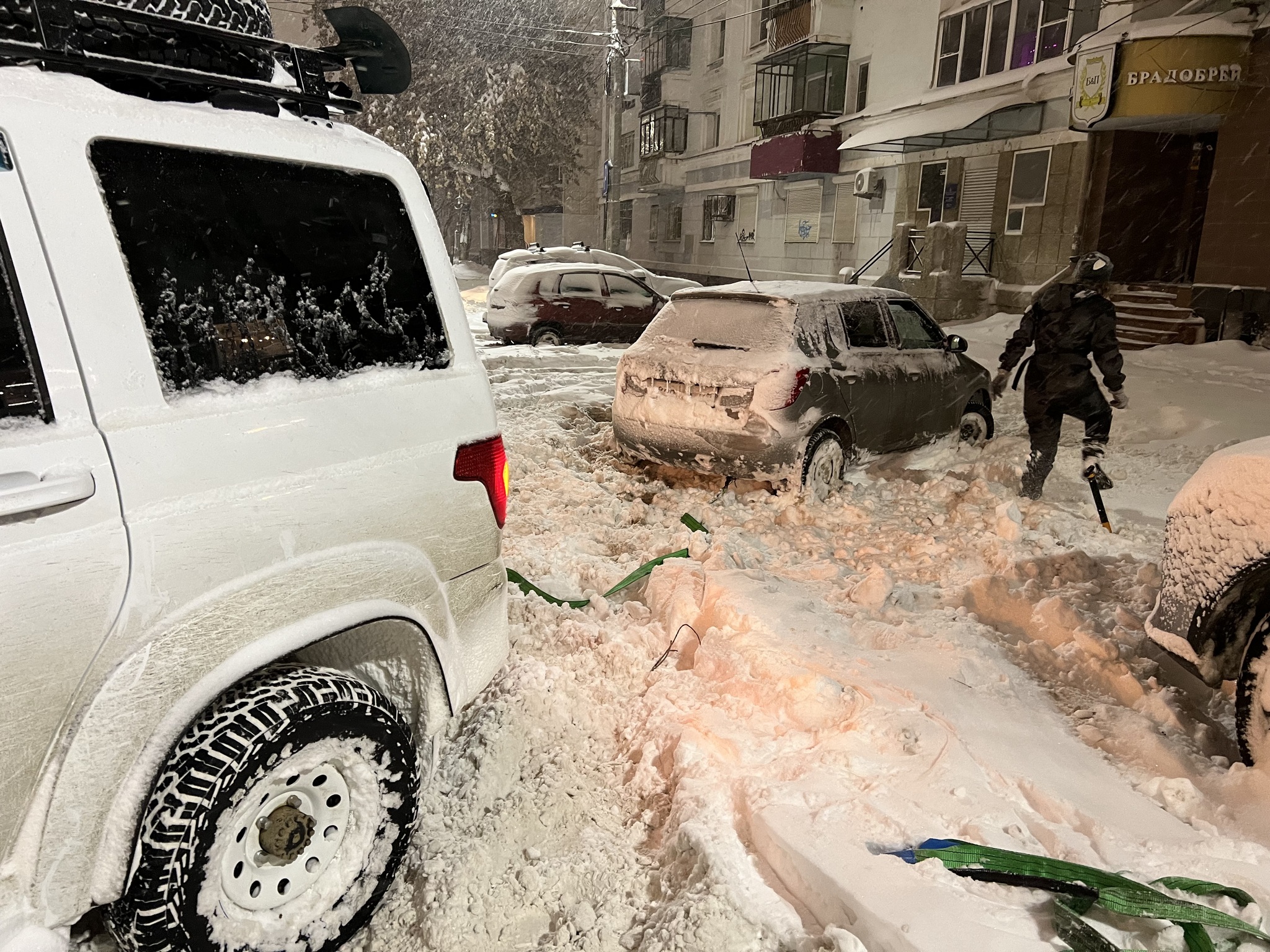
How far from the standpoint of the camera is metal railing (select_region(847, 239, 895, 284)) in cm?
1978

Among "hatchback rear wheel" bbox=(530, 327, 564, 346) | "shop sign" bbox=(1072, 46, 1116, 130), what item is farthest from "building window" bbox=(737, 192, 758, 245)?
"hatchback rear wheel" bbox=(530, 327, 564, 346)

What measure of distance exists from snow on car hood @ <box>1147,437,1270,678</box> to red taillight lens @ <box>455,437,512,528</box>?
254 cm

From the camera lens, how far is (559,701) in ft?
11.5

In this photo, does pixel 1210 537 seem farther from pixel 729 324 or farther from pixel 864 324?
pixel 864 324

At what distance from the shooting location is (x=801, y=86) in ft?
88.0

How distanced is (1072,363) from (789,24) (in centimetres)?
2473

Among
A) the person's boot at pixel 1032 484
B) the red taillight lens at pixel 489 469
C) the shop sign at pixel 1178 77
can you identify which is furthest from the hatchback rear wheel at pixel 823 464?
the shop sign at pixel 1178 77

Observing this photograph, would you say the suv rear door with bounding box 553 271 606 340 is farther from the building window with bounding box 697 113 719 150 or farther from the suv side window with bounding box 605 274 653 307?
the building window with bounding box 697 113 719 150

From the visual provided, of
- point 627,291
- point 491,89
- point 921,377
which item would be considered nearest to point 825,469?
point 921,377

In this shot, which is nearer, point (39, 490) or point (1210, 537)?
point (39, 490)

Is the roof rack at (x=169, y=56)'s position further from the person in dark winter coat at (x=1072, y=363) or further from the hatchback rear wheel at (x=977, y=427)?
the hatchback rear wheel at (x=977, y=427)

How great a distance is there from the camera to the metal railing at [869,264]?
1978 cm

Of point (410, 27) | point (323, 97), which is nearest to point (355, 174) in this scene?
point (323, 97)

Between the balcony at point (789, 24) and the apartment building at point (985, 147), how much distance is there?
70 millimetres
